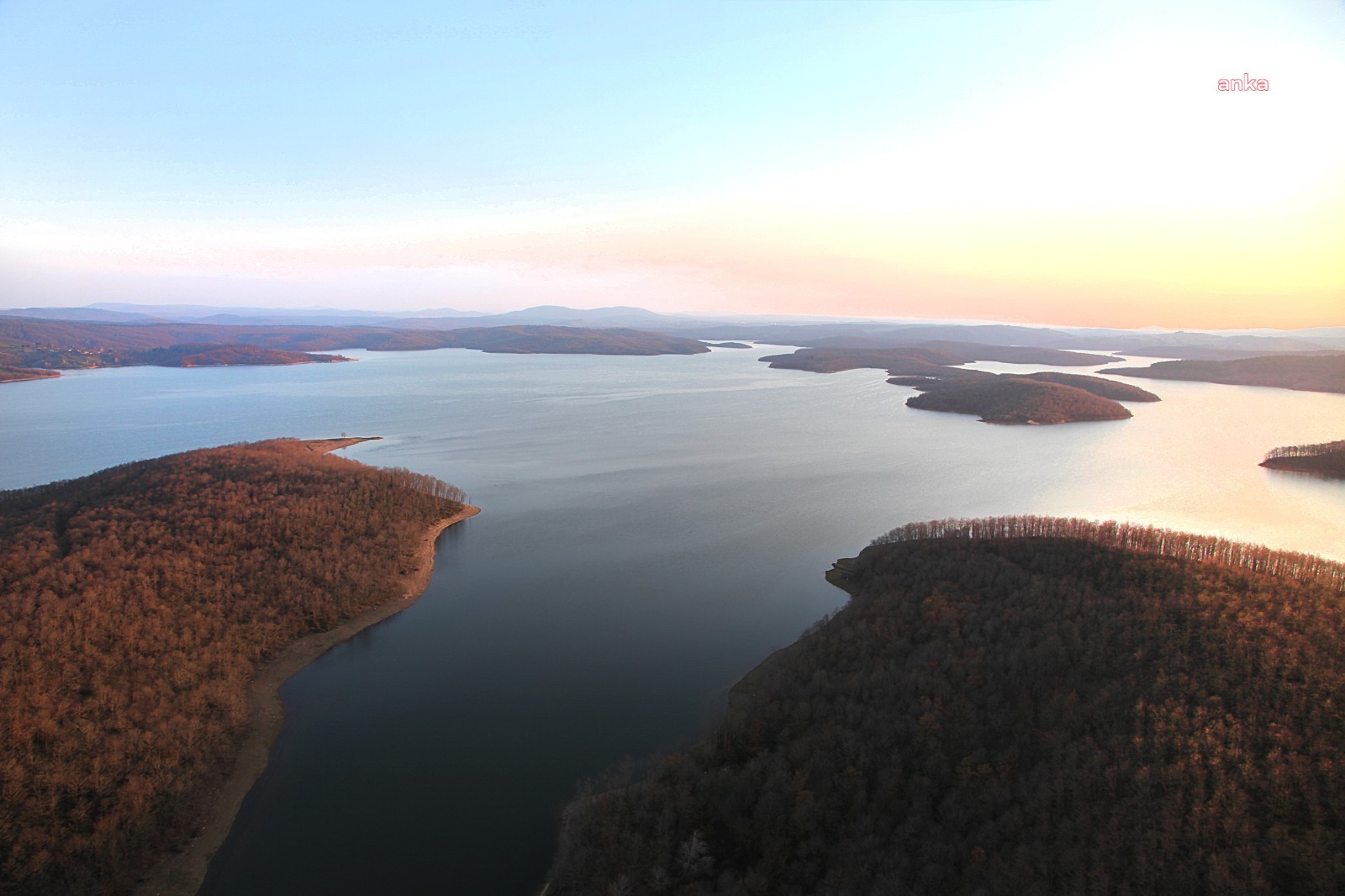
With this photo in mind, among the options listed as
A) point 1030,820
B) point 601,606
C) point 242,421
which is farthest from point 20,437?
point 1030,820

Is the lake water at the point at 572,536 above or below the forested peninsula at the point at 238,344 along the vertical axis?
below

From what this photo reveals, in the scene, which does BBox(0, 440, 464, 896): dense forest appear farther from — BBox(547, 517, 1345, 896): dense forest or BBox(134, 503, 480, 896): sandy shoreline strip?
BBox(547, 517, 1345, 896): dense forest

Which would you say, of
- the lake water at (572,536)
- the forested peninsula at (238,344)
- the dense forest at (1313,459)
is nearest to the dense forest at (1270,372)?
the lake water at (572,536)

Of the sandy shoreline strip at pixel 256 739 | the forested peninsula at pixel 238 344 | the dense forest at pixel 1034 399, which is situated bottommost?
the sandy shoreline strip at pixel 256 739

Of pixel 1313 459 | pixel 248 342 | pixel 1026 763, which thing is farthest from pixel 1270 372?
pixel 248 342

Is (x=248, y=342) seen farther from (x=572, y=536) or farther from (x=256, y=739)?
(x=256, y=739)

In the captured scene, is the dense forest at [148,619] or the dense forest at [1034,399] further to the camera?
the dense forest at [1034,399]

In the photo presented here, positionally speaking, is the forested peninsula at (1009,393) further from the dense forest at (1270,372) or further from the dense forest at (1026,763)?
the dense forest at (1026,763)
